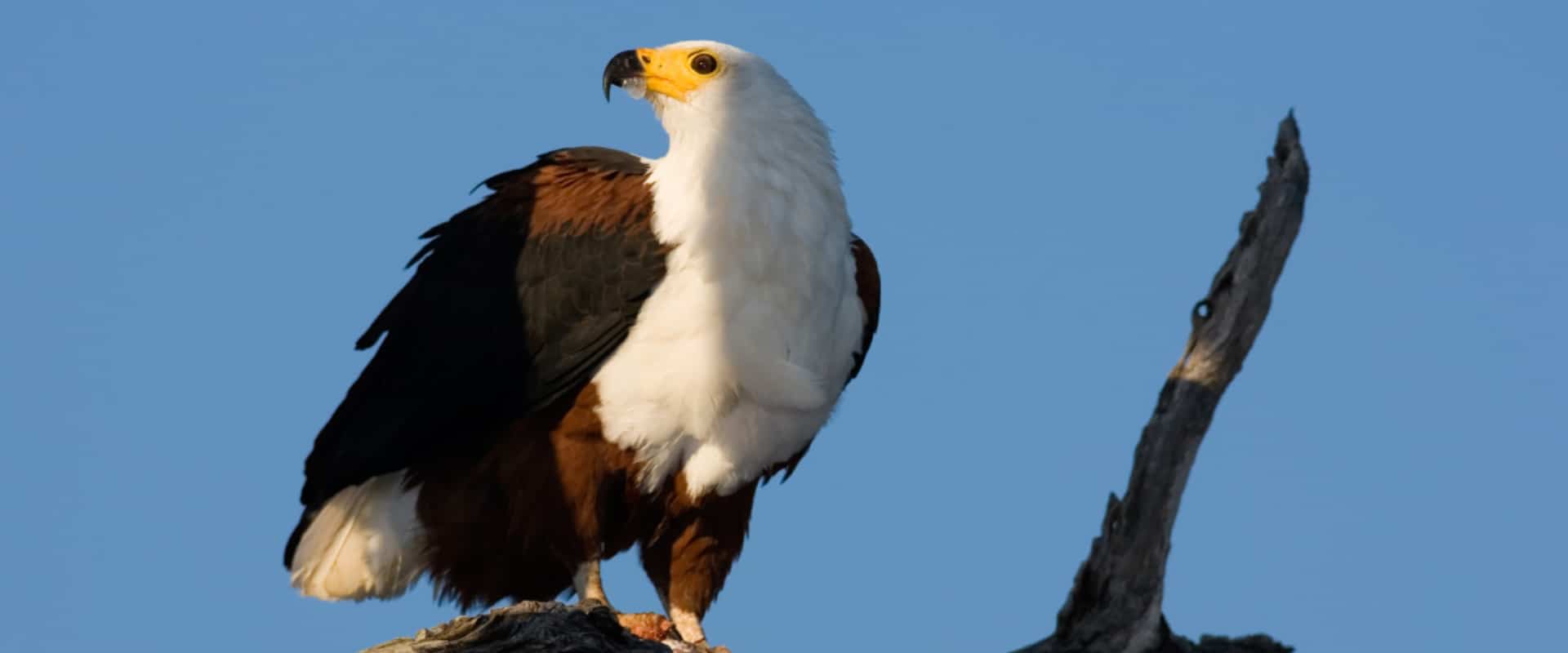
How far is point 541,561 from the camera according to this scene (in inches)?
265

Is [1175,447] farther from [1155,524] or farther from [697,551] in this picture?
[697,551]

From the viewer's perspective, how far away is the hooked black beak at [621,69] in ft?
22.2

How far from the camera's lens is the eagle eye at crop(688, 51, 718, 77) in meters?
6.68

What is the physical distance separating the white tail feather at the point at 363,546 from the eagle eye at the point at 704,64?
1.67 m

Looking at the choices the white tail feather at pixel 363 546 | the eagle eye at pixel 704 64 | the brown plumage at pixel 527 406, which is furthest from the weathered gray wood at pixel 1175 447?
the white tail feather at pixel 363 546

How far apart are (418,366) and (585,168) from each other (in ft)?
2.82

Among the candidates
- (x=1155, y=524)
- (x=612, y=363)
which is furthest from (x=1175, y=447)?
(x=612, y=363)

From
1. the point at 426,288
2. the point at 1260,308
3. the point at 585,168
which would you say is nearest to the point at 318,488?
the point at 426,288

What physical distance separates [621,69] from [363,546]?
72.1 inches

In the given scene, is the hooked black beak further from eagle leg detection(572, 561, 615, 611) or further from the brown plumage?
eagle leg detection(572, 561, 615, 611)

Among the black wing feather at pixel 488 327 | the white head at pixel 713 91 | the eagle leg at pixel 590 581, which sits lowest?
the eagle leg at pixel 590 581

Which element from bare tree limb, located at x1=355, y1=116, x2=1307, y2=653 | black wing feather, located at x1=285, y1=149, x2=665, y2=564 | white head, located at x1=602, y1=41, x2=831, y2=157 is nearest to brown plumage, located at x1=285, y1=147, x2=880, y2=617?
black wing feather, located at x1=285, y1=149, x2=665, y2=564

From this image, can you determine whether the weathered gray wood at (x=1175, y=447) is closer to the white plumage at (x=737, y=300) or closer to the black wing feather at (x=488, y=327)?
the white plumage at (x=737, y=300)

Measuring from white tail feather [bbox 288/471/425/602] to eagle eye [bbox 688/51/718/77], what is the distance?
1.67 meters
